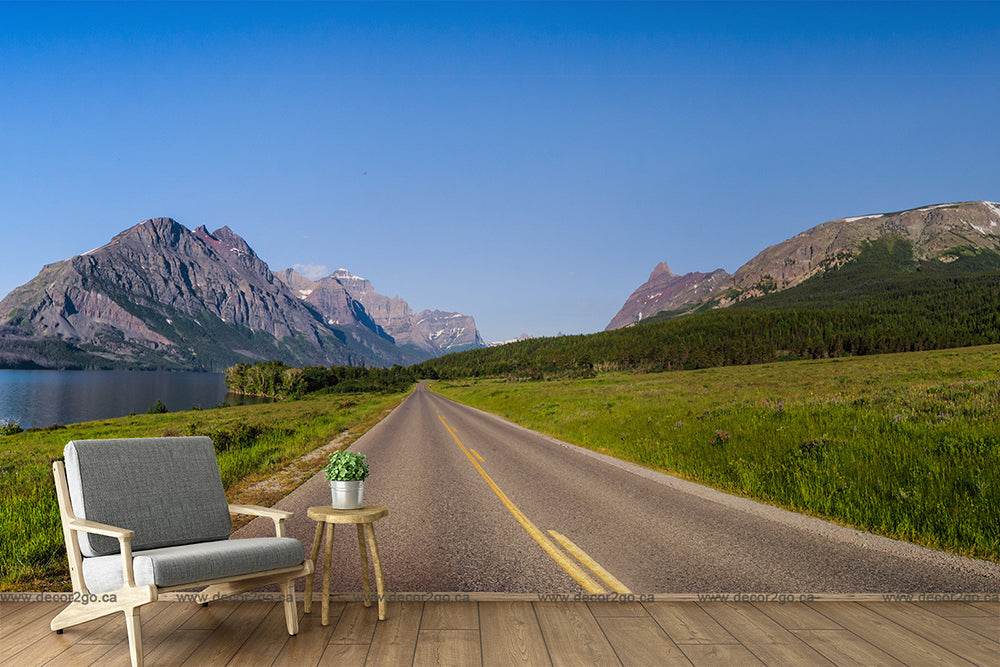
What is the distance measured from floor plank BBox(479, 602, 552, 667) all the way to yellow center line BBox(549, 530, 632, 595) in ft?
3.03

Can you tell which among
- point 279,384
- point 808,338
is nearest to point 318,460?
point 279,384

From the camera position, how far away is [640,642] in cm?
380

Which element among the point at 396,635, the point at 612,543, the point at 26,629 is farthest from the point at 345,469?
the point at 612,543

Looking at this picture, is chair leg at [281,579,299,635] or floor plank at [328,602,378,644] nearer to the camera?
floor plank at [328,602,378,644]

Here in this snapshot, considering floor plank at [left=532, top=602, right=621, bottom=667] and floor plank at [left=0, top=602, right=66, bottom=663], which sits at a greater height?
floor plank at [left=0, top=602, right=66, bottom=663]

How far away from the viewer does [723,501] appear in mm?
8406

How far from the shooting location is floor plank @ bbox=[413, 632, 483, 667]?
3.51 metres

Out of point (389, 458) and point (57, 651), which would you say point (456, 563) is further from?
point (389, 458)

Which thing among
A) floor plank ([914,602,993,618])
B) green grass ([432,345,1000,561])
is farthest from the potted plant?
green grass ([432,345,1000,561])

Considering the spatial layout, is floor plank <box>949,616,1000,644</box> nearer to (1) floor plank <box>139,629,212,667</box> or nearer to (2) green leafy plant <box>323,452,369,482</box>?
(2) green leafy plant <box>323,452,369,482</box>

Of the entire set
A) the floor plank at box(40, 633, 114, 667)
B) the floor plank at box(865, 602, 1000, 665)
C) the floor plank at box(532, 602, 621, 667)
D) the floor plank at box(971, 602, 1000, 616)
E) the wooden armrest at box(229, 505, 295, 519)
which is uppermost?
the wooden armrest at box(229, 505, 295, 519)

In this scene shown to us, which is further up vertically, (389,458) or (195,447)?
(195,447)

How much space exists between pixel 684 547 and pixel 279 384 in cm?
12148

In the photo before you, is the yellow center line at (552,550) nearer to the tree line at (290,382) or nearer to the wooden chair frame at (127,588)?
the wooden chair frame at (127,588)
